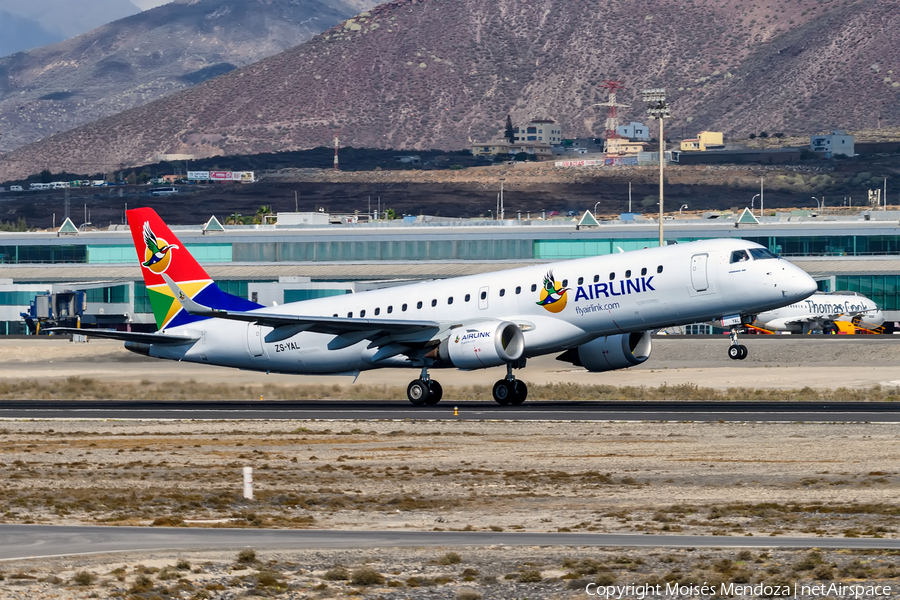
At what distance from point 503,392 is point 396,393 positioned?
9052 mm

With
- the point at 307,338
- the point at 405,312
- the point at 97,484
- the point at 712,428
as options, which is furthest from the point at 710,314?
the point at 97,484

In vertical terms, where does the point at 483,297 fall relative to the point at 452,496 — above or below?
above

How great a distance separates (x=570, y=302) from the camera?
44.9m

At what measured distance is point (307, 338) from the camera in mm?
49719

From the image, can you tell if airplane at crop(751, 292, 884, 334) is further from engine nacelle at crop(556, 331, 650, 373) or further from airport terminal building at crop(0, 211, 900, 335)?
engine nacelle at crop(556, 331, 650, 373)

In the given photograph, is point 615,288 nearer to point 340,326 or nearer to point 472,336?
point 472,336

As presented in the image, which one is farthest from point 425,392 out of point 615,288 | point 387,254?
point 387,254

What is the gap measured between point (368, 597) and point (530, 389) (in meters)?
40.6

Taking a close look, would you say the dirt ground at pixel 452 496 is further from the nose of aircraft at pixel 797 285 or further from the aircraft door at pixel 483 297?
the aircraft door at pixel 483 297

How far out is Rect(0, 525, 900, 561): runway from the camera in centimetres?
1972

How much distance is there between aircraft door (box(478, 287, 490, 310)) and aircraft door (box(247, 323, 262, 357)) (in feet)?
29.5

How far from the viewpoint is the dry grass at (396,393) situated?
54.1m

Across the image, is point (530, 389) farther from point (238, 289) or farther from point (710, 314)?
point (238, 289)

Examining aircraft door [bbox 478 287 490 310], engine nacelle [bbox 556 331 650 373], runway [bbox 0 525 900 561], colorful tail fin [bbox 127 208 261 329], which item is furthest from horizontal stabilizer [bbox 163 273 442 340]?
runway [bbox 0 525 900 561]
